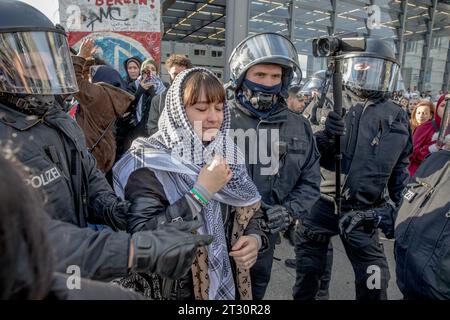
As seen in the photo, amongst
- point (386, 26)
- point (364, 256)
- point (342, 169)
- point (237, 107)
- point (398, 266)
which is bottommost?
point (364, 256)

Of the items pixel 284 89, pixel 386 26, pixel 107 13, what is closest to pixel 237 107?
pixel 284 89

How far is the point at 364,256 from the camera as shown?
7.64ft

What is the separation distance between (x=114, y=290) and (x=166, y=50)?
42.7ft

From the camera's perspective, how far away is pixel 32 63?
1368mm

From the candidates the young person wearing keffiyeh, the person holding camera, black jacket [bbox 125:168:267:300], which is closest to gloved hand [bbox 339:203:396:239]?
the young person wearing keffiyeh

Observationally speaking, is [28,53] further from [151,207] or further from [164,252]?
[164,252]

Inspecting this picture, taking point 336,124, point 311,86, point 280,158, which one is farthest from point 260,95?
point 311,86

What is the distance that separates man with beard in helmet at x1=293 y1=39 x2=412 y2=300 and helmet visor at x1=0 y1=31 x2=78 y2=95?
1.64 meters

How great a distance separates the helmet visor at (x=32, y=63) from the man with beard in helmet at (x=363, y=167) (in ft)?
5.37

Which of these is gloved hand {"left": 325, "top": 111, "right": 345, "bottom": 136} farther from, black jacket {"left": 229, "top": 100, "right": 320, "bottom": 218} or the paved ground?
the paved ground

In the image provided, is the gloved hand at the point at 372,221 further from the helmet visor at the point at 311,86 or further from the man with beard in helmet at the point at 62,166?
the helmet visor at the point at 311,86

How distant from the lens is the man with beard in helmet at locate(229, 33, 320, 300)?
6.42ft

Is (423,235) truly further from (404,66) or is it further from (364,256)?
(404,66)

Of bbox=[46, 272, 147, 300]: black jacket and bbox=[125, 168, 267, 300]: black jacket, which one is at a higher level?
bbox=[46, 272, 147, 300]: black jacket
